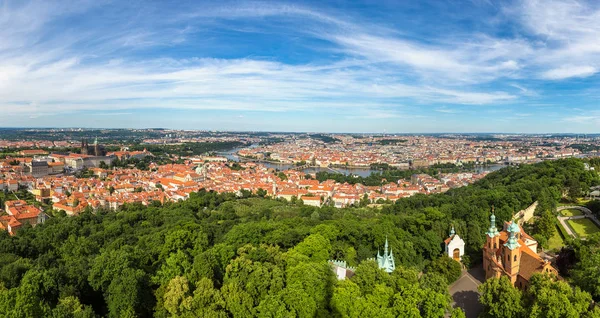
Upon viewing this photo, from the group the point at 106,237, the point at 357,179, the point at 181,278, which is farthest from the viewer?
the point at 357,179

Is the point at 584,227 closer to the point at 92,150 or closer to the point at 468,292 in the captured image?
the point at 468,292

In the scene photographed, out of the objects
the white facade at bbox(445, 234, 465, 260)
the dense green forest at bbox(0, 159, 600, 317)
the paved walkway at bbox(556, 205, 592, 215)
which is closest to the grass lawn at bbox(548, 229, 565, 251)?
the dense green forest at bbox(0, 159, 600, 317)

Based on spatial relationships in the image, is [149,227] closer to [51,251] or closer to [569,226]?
[51,251]

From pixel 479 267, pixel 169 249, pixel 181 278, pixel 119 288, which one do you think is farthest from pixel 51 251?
pixel 479 267

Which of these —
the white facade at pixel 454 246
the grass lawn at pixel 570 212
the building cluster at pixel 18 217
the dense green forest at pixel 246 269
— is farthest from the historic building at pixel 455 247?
the building cluster at pixel 18 217

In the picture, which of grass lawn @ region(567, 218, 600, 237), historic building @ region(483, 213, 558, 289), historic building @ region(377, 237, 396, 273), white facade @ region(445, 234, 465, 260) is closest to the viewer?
historic building @ region(483, 213, 558, 289)

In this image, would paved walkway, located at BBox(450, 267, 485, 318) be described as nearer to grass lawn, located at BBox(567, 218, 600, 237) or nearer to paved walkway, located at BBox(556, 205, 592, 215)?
grass lawn, located at BBox(567, 218, 600, 237)
